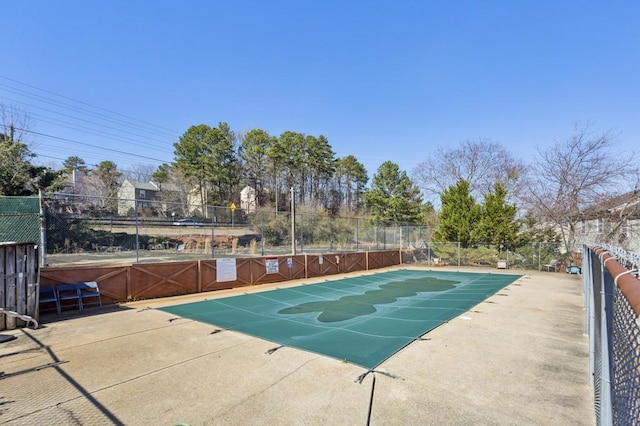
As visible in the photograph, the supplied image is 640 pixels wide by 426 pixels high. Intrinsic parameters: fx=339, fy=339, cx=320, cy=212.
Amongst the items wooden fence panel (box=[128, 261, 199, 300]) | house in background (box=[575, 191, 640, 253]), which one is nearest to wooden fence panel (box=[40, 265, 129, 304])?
wooden fence panel (box=[128, 261, 199, 300])

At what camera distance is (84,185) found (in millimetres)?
45906

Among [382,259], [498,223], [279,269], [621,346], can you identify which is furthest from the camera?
[498,223]

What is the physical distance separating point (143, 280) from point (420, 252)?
1900 centimetres

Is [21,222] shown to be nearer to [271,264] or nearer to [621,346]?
[271,264]

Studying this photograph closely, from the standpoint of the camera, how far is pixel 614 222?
19547 mm

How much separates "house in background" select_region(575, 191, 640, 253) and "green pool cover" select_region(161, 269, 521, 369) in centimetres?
1040

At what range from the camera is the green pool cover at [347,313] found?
6215 millimetres

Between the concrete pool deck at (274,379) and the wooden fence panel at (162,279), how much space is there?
317 centimetres

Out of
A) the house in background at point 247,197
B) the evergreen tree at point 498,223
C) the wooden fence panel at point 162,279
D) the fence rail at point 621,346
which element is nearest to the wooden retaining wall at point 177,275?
the wooden fence panel at point 162,279

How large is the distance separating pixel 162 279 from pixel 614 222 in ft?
77.9

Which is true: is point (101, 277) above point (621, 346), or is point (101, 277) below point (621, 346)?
below

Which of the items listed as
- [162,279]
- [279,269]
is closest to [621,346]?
[162,279]

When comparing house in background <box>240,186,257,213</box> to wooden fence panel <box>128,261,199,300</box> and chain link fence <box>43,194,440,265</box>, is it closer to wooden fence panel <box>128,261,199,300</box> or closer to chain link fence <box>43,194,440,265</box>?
chain link fence <box>43,194,440,265</box>

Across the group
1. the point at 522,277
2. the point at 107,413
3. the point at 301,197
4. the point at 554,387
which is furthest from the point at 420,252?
the point at 301,197
